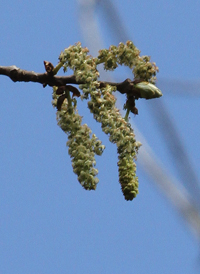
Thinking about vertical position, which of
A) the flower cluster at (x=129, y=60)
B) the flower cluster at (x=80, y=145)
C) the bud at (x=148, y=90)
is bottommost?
the flower cluster at (x=80, y=145)

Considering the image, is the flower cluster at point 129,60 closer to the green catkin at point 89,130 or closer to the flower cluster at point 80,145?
the green catkin at point 89,130

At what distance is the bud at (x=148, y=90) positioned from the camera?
1.53 m

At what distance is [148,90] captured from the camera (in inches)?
60.5

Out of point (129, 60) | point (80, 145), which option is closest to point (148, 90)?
point (129, 60)

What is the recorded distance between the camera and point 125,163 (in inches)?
57.0

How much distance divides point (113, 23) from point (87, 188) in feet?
2.11

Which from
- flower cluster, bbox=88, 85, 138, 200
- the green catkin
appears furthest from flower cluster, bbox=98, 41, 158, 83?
flower cluster, bbox=88, 85, 138, 200

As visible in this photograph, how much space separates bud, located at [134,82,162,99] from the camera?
60.4 inches

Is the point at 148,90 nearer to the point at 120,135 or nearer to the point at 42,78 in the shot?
the point at 120,135

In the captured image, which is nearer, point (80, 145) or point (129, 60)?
point (80, 145)

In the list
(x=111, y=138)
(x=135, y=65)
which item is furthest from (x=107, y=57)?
(x=111, y=138)

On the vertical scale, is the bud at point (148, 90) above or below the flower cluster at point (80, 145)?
above

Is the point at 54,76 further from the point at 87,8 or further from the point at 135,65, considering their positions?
the point at 87,8

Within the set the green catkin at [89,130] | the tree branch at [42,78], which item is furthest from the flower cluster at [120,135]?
the tree branch at [42,78]
